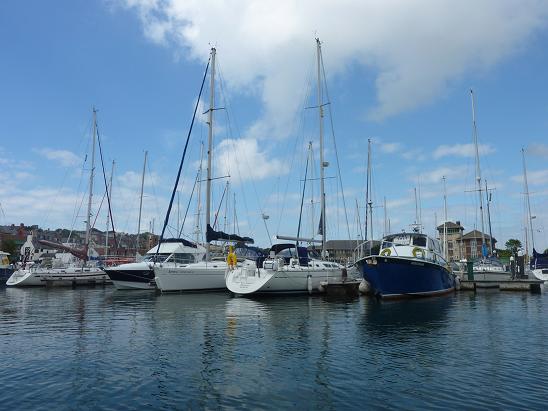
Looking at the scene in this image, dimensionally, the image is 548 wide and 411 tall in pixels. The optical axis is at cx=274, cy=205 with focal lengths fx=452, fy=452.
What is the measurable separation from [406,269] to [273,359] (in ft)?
63.8

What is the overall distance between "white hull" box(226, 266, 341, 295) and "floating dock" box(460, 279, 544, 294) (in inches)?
582

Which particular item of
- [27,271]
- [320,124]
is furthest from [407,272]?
[27,271]

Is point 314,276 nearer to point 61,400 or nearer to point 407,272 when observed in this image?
point 407,272

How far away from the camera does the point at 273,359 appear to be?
532 inches

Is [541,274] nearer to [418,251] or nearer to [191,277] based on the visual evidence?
[418,251]

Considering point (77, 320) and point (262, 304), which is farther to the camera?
point (262, 304)

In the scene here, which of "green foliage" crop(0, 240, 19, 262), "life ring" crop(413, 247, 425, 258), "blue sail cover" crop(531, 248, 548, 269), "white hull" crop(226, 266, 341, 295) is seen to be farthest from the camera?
"green foliage" crop(0, 240, 19, 262)

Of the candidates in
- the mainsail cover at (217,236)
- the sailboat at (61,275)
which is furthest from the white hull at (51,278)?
the mainsail cover at (217,236)

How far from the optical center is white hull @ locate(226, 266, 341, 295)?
32000 millimetres

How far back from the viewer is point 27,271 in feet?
159

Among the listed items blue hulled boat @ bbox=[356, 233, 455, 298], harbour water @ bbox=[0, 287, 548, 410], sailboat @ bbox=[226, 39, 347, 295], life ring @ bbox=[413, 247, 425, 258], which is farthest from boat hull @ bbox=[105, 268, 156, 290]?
life ring @ bbox=[413, 247, 425, 258]

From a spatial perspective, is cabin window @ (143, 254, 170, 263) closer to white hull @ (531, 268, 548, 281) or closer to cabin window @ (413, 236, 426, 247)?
cabin window @ (413, 236, 426, 247)

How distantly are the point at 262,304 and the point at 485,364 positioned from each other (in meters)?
16.9

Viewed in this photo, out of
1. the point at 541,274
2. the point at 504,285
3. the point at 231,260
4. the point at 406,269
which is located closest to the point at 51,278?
the point at 231,260
